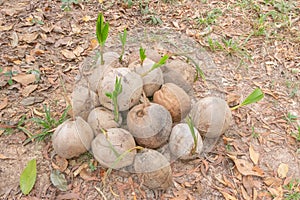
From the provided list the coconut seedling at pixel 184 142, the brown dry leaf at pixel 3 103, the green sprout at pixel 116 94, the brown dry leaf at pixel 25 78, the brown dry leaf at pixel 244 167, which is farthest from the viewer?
the brown dry leaf at pixel 25 78

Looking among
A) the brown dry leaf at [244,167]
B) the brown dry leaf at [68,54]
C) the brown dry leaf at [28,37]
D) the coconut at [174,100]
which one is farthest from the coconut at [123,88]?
the brown dry leaf at [28,37]

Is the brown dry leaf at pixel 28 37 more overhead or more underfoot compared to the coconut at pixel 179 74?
more underfoot

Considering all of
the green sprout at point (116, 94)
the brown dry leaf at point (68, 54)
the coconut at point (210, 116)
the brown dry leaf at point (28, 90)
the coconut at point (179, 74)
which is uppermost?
the green sprout at point (116, 94)

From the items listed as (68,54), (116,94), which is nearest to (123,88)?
(116,94)

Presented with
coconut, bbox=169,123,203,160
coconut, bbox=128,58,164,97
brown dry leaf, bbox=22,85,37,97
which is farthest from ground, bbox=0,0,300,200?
coconut, bbox=128,58,164,97

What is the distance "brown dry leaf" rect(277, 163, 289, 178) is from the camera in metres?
1.68

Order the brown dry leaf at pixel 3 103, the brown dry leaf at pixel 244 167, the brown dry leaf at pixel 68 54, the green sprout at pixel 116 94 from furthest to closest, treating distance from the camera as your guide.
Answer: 1. the brown dry leaf at pixel 68 54
2. the brown dry leaf at pixel 3 103
3. the brown dry leaf at pixel 244 167
4. the green sprout at pixel 116 94

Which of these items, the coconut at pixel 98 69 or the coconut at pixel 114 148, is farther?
the coconut at pixel 98 69

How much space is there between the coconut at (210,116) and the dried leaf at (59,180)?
663 mm

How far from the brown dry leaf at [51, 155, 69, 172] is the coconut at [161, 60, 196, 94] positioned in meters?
0.62

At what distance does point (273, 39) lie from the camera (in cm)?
254

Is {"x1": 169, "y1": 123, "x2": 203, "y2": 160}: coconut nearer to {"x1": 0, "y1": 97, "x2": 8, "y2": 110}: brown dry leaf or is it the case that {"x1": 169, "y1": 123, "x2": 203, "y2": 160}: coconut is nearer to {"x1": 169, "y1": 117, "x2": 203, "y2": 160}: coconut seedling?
{"x1": 169, "y1": 117, "x2": 203, "y2": 160}: coconut seedling

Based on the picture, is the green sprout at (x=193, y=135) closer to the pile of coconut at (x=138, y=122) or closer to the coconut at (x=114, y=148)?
the pile of coconut at (x=138, y=122)

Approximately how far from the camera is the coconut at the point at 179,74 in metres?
1.70
